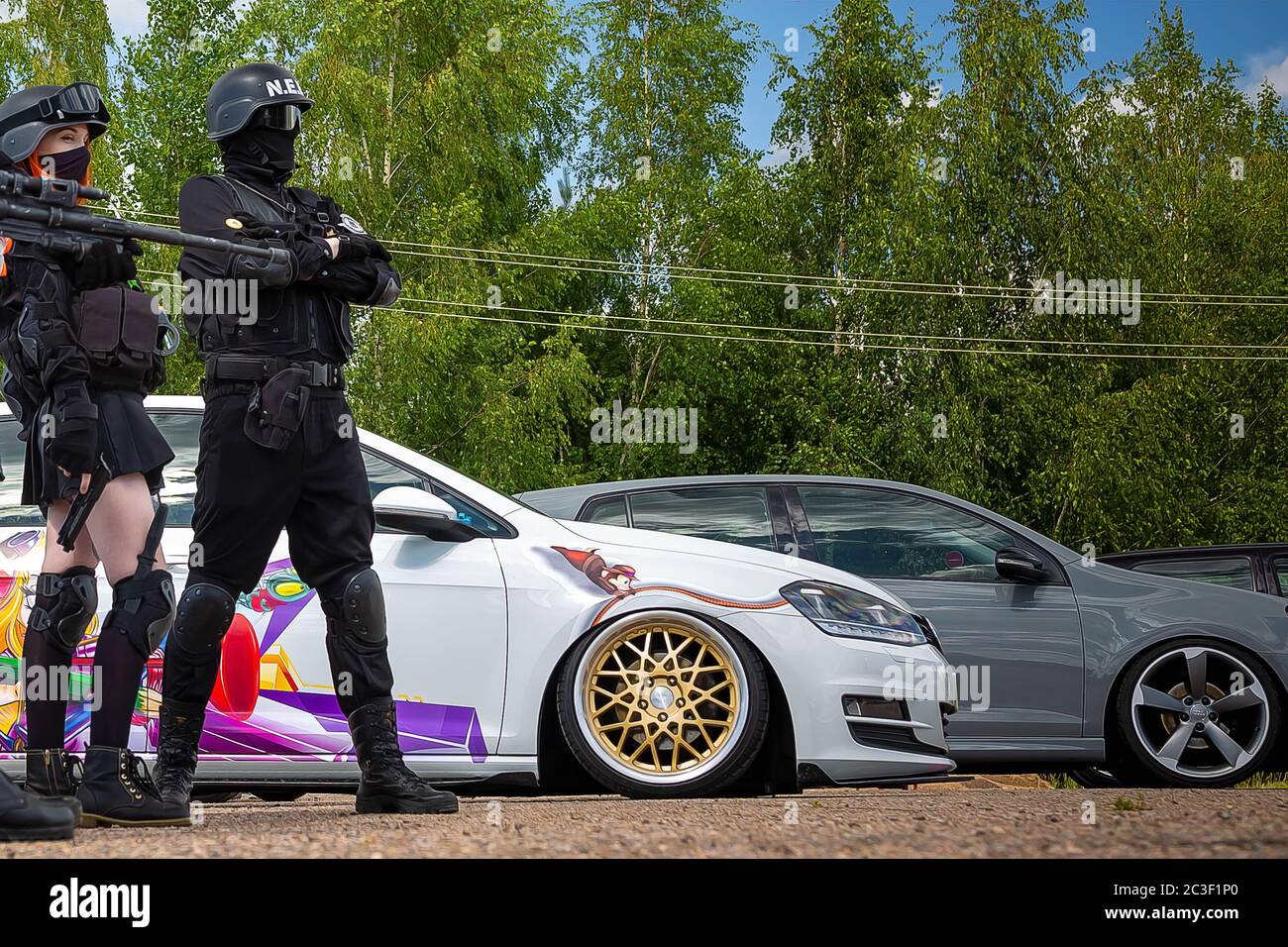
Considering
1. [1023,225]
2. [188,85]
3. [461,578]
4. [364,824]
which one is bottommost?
[364,824]

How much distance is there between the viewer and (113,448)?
167 inches

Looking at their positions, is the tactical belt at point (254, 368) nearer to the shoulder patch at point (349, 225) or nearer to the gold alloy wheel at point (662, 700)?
the shoulder patch at point (349, 225)

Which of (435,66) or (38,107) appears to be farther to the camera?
(435,66)

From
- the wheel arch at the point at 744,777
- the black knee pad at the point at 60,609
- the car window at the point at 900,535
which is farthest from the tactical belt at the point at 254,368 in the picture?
the car window at the point at 900,535

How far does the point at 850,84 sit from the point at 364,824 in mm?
30183

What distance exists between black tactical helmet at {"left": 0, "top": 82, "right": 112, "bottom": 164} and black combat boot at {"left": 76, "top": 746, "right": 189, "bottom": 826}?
1845 millimetres

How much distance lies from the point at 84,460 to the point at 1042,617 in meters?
4.97

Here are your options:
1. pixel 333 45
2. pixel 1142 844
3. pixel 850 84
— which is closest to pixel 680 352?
pixel 850 84

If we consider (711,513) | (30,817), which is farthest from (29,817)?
(711,513)

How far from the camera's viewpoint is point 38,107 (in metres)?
4.35

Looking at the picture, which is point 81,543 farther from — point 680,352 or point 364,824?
point 680,352

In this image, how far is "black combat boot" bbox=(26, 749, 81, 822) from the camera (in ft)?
13.6

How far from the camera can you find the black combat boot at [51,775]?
415 centimetres

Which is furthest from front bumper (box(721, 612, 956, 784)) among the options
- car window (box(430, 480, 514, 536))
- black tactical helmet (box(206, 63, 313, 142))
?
black tactical helmet (box(206, 63, 313, 142))
